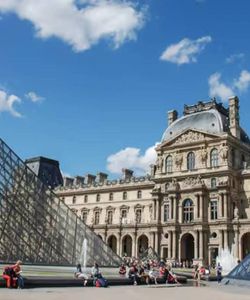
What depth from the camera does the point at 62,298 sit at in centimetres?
1478

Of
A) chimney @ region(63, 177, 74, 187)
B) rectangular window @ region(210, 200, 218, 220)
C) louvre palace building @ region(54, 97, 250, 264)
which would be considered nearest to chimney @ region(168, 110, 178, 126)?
louvre palace building @ region(54, 97, 250, 264)

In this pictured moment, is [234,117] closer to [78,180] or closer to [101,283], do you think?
[78,180]

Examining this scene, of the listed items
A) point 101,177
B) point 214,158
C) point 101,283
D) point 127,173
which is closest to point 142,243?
point 127,173

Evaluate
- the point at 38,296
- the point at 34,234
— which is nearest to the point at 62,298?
the point at 38,296

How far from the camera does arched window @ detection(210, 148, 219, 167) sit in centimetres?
5469

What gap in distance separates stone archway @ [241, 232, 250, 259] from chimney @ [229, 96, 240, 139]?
40.2 feet

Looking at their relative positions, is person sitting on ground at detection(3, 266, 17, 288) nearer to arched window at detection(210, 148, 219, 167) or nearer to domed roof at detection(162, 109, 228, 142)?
arched window at detection(210, 148, 219, 167)

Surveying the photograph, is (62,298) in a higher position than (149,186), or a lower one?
lower

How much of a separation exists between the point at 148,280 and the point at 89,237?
584 cm

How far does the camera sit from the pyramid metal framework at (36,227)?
26031mm

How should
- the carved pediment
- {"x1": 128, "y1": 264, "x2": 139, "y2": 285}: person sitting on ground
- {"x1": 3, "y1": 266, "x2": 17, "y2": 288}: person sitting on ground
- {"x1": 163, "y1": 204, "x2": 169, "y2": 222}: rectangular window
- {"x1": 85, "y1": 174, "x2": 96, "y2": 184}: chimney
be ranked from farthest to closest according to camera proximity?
{"x1": 85, "y1": 174, "x2": 96, "y2": 184}: chimney → {"x1": 163, "y1": 204, "x2": 169, "y2": 222}: rectangular window → the carved pediment → {"x1": 128, "y1": 264, "x2": 139, "y2": 285}: person sitting on ground → {"x1": 3, "y1": 266, "x2": 17, "y2": 288}: person sitting on ground

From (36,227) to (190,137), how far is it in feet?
110

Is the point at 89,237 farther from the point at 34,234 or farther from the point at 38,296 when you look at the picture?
the point at 38,296

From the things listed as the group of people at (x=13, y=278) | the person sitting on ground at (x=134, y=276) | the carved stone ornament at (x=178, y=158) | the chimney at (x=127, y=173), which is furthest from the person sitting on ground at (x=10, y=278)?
the chimney at (x=127, y=173)
